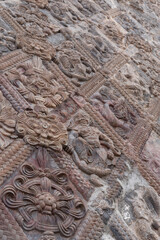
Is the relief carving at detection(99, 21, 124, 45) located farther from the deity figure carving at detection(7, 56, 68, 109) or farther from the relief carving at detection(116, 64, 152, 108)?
the deity figure carving at detection(7, 56, 68, 109)

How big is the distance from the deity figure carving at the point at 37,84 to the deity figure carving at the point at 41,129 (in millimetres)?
273

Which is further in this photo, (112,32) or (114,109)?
(112,32)

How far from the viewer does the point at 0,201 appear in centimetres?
238

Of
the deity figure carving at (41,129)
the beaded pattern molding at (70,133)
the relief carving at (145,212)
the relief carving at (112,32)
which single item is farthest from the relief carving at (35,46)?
the relief carving at (112,32)

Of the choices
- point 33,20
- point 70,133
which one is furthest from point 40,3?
point 70,133

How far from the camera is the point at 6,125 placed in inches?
117

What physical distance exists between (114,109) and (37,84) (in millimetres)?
1358

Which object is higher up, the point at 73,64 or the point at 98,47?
the point at 98,47

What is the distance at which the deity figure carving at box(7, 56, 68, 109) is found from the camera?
358 centimetres

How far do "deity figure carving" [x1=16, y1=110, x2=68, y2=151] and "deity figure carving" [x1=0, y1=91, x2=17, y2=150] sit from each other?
0.06m

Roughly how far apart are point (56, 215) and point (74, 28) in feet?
14.1

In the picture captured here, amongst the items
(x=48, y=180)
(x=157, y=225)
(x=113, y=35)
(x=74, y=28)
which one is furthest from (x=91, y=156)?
(x=113, y=35)

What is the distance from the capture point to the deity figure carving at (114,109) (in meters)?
4.33

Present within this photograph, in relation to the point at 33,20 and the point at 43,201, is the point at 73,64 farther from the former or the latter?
the point at 43,201
